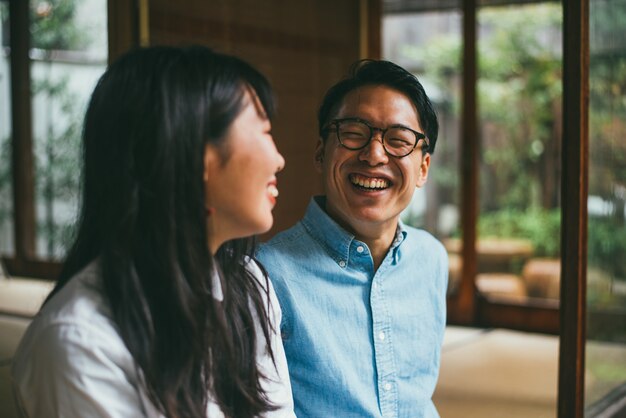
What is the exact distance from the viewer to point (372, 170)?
1604 millimetres

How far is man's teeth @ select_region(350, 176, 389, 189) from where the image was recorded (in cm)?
160

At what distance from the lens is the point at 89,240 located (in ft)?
3.53

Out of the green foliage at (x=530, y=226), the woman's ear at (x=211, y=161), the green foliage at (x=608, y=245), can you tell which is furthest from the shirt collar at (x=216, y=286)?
the green foliage at (x=530, y=226)

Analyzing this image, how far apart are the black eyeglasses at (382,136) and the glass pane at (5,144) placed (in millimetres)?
3423

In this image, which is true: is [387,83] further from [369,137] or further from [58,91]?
[58,91]

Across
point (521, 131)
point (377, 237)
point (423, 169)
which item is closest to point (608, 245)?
point (423, 169)

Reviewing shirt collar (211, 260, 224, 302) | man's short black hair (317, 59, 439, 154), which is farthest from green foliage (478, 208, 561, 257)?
shirt collar (211, 260, 224, 302)

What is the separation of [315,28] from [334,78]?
314 mm

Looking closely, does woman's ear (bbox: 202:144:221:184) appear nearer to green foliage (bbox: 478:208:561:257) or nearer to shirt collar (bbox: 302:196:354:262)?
shirt collar (bbox: 302:196:354:262)

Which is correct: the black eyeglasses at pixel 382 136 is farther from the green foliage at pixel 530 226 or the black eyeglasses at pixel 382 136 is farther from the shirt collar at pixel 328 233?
the green foliage at pixel 530 226

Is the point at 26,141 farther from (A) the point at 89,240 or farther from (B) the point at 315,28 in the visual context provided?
(A) the point at 89,240

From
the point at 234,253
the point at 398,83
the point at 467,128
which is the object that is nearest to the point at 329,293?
the point at 234,253

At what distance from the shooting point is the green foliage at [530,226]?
6754 millimetres

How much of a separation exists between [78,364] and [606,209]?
2708 mm
